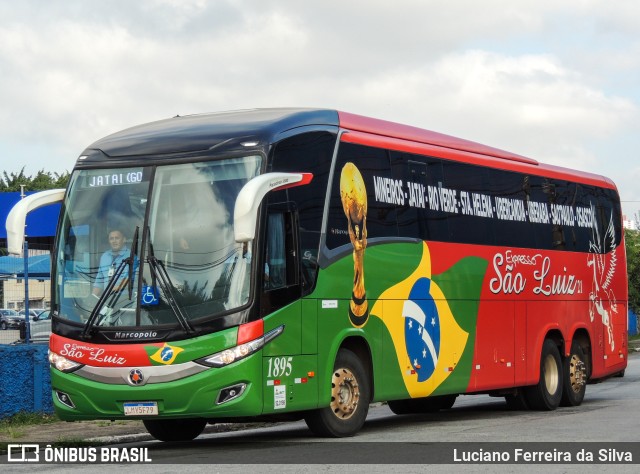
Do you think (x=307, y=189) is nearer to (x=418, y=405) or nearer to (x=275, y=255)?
(x=275, y=255)

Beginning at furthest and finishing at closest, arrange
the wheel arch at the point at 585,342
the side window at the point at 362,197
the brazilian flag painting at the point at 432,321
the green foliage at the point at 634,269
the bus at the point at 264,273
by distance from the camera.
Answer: the green foliage at the point at 634,269 → the wheel arch at the point at 585,342 → the brazilian flag painting at the point at 432,321 → the side window at the point at 362,197 → the bus at the point at 264,273

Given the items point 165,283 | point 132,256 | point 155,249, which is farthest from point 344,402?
point 132,256

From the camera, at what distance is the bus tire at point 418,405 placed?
2028 cm

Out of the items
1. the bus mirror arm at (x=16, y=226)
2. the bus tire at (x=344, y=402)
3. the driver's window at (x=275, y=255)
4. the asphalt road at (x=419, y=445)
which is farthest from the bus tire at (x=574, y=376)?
the bus mirror arm at (x=16, y=226)

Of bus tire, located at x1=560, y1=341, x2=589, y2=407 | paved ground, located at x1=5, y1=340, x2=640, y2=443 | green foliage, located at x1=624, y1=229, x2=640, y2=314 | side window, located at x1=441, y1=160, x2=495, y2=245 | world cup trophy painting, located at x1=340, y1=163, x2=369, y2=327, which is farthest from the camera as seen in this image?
green foliage, located at x1=624, y1=229, x2=640, y2=314

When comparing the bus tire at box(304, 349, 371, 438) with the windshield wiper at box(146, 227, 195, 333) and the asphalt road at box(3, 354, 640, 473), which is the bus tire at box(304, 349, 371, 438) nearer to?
the asphalt road at box(3, 354, 640, 473)

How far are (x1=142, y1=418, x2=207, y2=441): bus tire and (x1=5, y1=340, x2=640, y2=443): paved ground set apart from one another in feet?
1.89

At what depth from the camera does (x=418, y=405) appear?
2053 centimetres

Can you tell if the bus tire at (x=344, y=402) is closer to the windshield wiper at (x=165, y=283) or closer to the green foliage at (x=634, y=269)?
the windshield wiper at (x=165, y=283)

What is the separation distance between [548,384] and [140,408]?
9.13 metres

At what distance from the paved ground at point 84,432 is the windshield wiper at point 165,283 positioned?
3.00 meters

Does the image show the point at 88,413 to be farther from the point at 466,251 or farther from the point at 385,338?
the point at 466,251

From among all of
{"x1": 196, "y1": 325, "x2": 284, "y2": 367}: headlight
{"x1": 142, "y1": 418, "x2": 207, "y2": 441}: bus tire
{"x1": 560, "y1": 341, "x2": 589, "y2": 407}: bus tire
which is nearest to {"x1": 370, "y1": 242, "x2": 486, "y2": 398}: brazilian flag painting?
{"x1": 142, "y1": 418, "x2": 207, "y2": 441}: bus tire

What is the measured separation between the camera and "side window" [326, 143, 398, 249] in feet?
49.3
